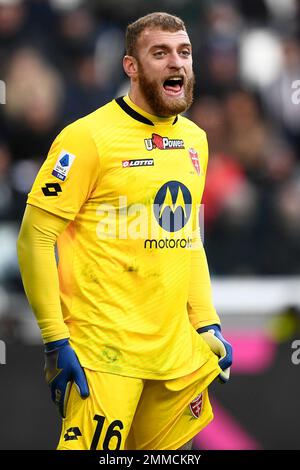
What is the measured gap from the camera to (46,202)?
180 inches

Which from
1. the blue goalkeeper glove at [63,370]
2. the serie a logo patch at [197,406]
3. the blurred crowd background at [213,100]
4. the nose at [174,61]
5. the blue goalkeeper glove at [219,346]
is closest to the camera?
the blue goalkeeper glove at [63,370]

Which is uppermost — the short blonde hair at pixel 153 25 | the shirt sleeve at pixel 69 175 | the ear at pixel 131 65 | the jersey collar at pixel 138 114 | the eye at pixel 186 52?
the short blonde hair at pixel 153 25

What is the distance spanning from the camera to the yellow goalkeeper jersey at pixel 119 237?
181 inches

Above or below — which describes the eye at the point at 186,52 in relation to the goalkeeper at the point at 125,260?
above

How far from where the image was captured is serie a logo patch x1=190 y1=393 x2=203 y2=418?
16.1 feet

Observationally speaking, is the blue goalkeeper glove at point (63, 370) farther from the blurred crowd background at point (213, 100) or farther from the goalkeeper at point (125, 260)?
the blurred crowd background at point (213, 100)

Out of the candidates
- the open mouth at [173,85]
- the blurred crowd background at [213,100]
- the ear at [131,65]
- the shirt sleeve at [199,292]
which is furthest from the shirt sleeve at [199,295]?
the blurred crowd background at [213,100]

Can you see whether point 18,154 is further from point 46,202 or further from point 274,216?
point 46,202

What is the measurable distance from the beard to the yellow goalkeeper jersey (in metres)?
0.08

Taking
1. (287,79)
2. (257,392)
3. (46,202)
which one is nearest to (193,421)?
(46,202)

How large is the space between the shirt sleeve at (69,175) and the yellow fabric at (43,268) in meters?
0.05

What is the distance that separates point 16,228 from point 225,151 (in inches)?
72.1

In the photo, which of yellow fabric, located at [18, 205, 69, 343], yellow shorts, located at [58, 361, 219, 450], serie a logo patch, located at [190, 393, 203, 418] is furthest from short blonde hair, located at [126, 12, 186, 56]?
serie a logo patch, located at [190, 393, 203, 418]

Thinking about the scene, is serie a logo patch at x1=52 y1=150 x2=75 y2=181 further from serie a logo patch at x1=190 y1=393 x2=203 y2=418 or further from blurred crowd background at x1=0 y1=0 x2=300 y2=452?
blurred crowd background at x1=0 y1=0 x2=300 y2=452
